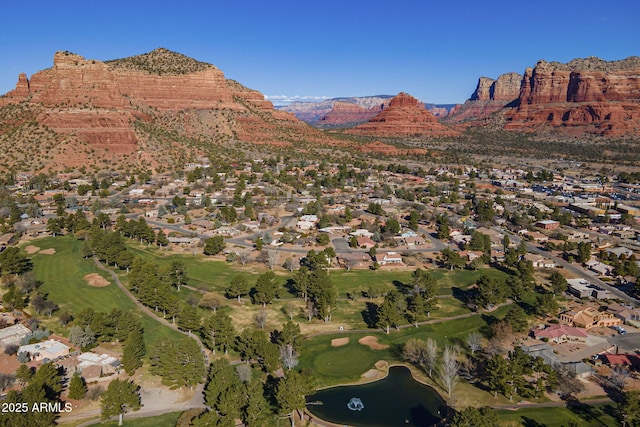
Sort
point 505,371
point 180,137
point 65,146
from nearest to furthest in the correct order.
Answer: point 505,371 < point 65,146 < point 180,137

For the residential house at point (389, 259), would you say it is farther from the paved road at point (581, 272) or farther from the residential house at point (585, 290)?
the paved road at point (581, 272)

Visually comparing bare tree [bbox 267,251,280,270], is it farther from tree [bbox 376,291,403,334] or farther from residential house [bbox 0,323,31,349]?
residential house [bbox 0,323,31,349]

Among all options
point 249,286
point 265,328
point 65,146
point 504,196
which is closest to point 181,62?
point 65,146

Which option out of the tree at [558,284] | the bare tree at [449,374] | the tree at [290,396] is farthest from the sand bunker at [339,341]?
the tree at [558,284]

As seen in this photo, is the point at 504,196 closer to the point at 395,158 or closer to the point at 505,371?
the point at 395,158

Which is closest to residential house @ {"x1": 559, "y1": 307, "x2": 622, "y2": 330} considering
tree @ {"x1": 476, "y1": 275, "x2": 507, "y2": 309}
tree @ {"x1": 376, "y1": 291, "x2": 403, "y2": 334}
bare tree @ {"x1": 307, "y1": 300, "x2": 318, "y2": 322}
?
tree @ {"x1": 476, "y1": 275, "x2": 507, "y2": 309}
